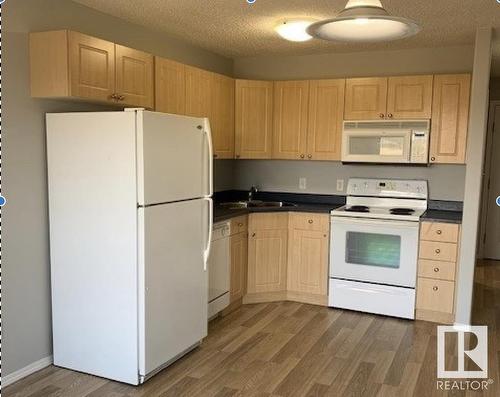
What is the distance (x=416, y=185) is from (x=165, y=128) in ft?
8.80

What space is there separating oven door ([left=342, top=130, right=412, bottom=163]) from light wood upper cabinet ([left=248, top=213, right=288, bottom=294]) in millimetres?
865

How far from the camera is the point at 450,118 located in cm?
417

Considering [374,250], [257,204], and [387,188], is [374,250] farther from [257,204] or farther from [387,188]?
[257,204]

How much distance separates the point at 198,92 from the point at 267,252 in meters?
1.59

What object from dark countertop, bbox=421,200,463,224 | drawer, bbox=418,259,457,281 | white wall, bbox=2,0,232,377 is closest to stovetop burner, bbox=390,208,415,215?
dark countertop, bbox=421,200,463,224

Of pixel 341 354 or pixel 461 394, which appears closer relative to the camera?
pixel 461 394

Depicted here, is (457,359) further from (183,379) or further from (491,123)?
(491,123)

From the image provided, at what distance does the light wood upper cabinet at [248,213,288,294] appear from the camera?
4.44 meters

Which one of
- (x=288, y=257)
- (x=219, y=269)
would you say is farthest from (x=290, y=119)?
(x=219, y=269)

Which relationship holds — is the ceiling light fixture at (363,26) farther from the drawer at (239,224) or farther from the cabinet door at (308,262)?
the cabinet door at (308,262)

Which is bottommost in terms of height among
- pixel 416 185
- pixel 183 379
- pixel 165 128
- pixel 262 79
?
pixel 183 379

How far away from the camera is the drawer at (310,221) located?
439 cm

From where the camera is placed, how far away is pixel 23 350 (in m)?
3.02

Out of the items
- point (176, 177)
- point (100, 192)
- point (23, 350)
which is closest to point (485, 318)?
point (176, 177)
